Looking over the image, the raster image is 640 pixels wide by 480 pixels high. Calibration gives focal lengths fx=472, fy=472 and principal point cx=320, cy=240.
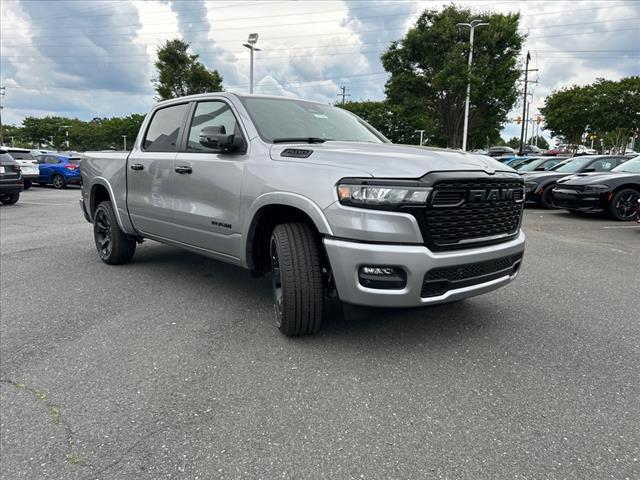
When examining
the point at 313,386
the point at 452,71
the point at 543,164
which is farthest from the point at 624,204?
the point at 452,71

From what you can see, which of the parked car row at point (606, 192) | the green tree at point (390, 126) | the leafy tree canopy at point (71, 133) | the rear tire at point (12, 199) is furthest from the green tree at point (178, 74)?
the leafy tree canopy at point (71, 133)

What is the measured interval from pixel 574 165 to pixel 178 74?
110ft

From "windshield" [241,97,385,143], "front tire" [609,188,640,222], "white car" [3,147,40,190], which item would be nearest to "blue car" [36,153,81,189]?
"white car" [3,147,40,190]

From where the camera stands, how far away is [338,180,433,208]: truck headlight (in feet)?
9.26

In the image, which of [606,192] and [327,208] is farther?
[606,192]

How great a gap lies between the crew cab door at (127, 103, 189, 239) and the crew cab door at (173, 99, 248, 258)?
0.53 feet

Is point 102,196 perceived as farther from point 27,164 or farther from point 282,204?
point 27,164

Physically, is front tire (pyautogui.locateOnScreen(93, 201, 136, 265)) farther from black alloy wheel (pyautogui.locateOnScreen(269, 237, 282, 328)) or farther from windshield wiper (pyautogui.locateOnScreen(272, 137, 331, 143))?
black alloy wheel (pyautogui.locateOnScreen(269, 237, 282, 328))

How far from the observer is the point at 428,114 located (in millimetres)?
31891

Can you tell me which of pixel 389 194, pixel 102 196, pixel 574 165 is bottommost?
pixel 102 196

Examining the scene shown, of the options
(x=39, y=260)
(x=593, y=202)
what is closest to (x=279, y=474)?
(x=39, y=260)

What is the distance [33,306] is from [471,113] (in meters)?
31.0

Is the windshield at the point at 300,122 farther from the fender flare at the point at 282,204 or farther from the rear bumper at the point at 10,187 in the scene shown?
the rear bumper at the point at 10,187

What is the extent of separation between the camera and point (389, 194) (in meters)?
2.83
